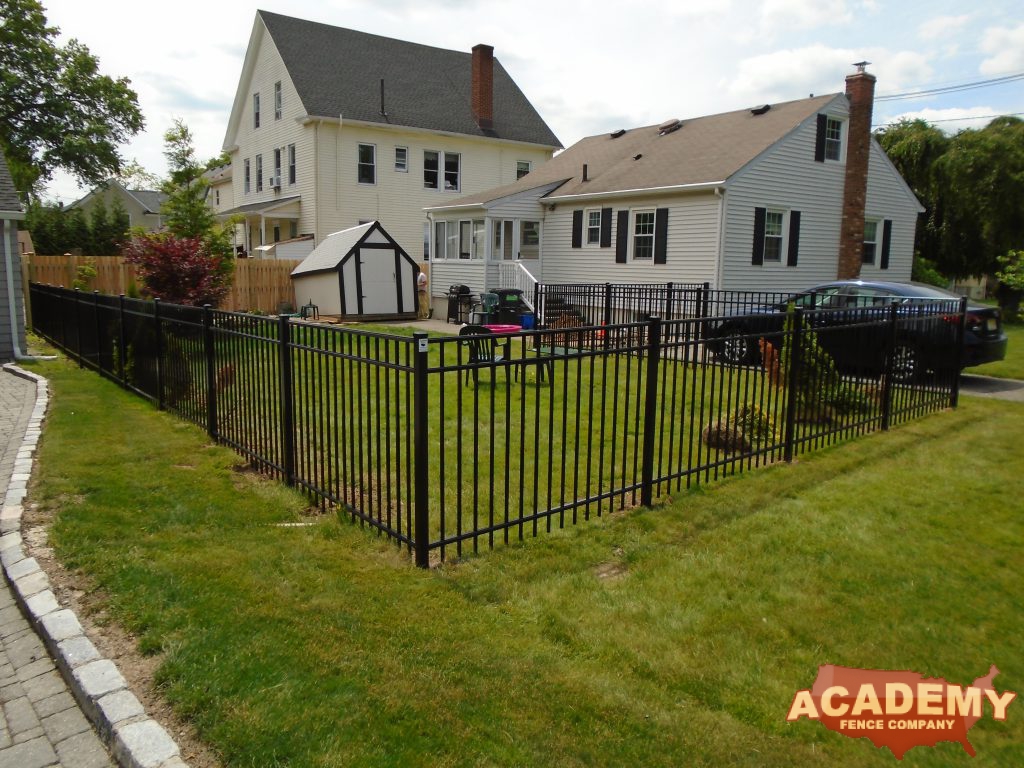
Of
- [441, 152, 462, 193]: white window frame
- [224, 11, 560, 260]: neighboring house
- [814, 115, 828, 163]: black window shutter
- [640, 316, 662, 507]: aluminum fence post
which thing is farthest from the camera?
[441, 152, 462, 193]: white window frame

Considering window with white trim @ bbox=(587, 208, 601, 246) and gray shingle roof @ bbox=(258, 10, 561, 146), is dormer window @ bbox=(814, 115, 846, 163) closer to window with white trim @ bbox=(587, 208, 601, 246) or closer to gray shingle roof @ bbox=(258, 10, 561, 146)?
window with white trim @ bbox=(587, 208, 601, 246)

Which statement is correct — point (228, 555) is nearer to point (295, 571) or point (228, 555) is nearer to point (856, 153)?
point (295, 571)

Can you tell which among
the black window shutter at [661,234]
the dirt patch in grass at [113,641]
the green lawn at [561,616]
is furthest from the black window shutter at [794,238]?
the dirt patch in grass at [113,641]

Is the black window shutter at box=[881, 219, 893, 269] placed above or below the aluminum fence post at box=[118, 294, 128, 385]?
above

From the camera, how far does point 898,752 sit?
9.66 feet

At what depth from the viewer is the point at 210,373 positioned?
23.8 ft

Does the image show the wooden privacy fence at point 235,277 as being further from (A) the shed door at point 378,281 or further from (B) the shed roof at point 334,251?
(A) the shed door at point 378,281

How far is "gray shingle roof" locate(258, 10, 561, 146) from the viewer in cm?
2895

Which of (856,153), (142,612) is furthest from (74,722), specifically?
(856,153)

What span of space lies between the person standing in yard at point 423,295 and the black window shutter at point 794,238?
11.3 metres

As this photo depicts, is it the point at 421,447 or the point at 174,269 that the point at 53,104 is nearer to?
the point at 174,269

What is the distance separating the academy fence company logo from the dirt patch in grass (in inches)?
96.5

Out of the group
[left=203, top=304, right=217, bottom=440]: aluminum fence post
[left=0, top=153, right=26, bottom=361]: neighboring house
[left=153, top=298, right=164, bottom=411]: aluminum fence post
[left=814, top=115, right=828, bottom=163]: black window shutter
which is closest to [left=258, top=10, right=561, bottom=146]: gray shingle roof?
[left=814, top=115, right=828, bottom=163]: black window shutter

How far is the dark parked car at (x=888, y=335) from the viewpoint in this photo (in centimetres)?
747
